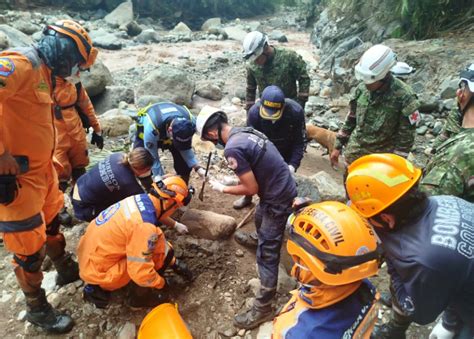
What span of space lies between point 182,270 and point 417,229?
2.20 meters

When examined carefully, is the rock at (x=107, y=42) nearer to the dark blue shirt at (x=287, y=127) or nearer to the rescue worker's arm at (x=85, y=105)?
the rescue worker's arm at (x=85, y=105)

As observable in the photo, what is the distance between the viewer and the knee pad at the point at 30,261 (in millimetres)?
2750

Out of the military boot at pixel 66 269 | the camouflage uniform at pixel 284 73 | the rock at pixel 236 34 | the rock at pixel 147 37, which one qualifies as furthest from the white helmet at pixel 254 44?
the rock at pixel 236 34

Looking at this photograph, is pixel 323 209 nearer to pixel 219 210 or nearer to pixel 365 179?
pixel 365 179

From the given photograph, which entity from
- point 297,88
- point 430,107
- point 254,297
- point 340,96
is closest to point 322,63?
point 340,96

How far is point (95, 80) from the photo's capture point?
855cm

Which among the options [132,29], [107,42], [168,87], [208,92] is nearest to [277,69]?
[168,87]

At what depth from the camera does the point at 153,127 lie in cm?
387

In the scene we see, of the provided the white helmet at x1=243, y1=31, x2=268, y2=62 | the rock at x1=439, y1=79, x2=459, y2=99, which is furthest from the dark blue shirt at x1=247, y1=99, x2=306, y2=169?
the rock at x1=439, y1=79, x2=459, y2=99

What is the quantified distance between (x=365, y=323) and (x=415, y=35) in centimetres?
917

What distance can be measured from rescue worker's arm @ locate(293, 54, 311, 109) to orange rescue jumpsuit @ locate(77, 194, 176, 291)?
9.72 feet

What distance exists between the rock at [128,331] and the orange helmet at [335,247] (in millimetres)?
1812

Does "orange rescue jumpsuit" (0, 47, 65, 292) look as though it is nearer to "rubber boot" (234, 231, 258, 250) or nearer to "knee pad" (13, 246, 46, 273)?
"knee pad" (13, 246, 46, 273)

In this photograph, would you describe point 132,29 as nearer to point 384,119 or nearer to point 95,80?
point 95,80
